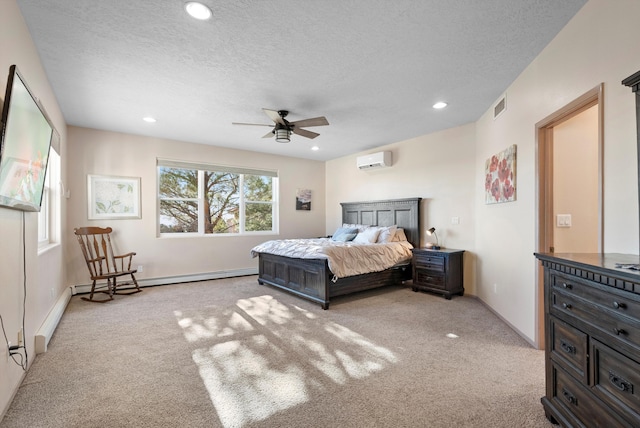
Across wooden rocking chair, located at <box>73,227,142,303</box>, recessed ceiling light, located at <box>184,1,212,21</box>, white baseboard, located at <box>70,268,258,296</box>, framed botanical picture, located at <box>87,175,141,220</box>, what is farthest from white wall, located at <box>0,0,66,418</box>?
framed botanical picture, located at <box>87,175,141,220</box>

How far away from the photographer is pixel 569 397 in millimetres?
1581

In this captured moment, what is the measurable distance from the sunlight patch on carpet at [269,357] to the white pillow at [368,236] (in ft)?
6.43

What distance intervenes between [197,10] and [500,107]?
3.33 meters

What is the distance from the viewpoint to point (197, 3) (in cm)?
201

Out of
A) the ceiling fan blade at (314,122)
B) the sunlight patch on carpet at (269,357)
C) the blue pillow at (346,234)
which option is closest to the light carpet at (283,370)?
the sunlight patch on carpet at (269,357)

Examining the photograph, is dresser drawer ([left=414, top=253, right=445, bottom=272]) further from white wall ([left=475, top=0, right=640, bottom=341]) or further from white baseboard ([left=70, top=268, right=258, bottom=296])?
white baseboard ([left=70, top=268, right=258, bottom=296])

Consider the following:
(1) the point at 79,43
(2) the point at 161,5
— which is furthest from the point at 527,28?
(1) the point at 79,43

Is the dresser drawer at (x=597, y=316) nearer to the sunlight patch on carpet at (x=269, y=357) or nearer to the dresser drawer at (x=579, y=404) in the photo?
the dresser drawer at (x=579, y=404)

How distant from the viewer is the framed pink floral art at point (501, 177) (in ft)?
10.5

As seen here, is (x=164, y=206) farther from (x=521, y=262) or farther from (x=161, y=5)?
(x=521, y=262)

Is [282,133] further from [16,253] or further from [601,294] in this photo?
[601,294]

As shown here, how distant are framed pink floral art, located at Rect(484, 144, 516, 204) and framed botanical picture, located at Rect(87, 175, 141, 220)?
5.53m

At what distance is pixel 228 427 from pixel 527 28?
11.3 ft

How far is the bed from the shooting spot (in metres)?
4.08
